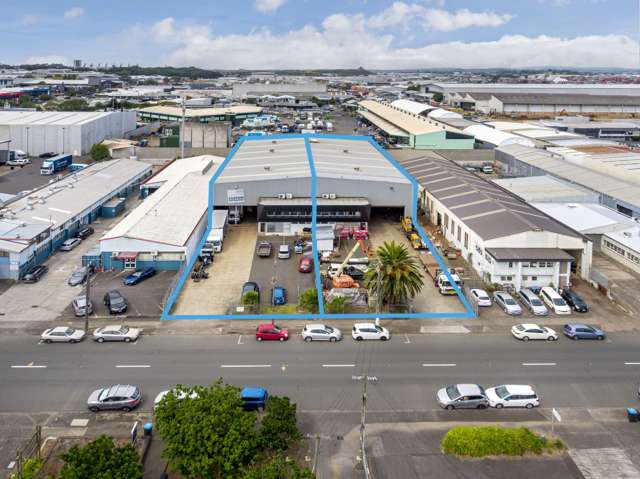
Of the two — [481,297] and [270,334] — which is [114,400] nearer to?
[270,334]

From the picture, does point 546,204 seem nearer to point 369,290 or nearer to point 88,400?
point 369,290

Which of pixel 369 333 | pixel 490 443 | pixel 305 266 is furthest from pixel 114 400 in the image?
pixel 305 266

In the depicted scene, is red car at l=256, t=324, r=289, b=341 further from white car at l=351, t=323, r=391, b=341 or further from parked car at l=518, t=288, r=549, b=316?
parked car at l=518, t=288, r=549, b=316

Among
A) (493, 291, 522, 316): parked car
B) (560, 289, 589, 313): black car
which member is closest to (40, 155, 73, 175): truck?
(493, 291, 522, 316): parked car

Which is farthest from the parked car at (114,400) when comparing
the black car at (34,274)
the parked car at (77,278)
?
the black car at (34,274)

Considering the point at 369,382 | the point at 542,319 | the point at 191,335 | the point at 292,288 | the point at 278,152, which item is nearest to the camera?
the point at 369,382

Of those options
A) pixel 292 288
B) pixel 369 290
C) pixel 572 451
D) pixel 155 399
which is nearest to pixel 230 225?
pixel 292 288
